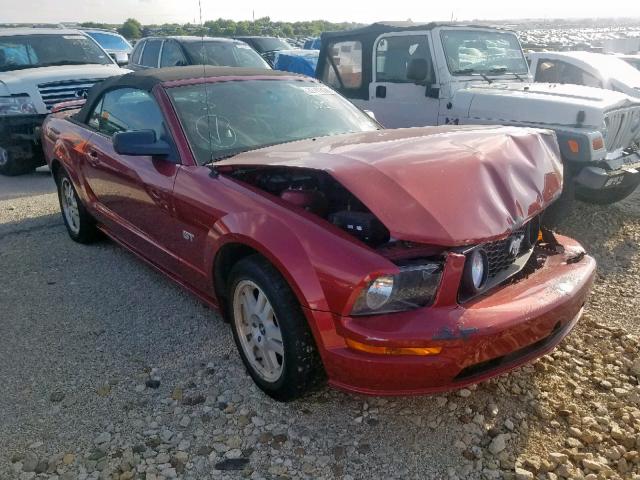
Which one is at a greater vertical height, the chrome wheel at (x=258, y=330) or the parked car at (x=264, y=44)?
the parked car at (x=264, y=44)

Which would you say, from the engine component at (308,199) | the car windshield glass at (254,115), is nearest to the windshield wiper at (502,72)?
the car windshield glass at (254,115)

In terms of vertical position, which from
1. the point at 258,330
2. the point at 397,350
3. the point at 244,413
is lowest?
the point at 244,413

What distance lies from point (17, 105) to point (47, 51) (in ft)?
5.04

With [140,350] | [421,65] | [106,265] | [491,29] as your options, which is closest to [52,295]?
[106,265]

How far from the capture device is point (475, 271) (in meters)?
2.54

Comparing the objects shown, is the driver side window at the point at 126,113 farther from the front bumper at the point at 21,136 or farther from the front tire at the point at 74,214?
the front bumper at the point at 21,136

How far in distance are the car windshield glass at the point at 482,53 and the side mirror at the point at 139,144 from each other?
3733mm

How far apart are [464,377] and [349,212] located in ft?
3.06

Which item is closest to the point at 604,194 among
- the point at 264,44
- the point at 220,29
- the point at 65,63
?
the point at 65,63

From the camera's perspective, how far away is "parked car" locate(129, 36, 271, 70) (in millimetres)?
9930

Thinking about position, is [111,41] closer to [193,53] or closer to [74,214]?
[193,53]

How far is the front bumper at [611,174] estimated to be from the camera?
4875 mm

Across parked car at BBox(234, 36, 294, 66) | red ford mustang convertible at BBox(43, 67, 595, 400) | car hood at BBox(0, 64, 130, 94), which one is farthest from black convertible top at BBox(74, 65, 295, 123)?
parked car at BBox(234, 36, 294, 66)

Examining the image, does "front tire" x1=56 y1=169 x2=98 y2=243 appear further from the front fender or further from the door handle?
the front fender
